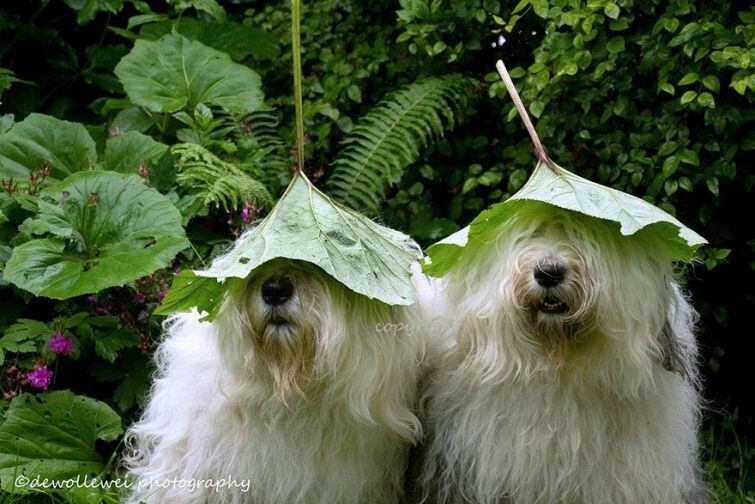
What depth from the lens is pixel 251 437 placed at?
2.92 m

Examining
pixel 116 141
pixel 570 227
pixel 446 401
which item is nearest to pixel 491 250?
pixel 570 227

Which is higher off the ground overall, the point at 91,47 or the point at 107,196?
the point at 107,196

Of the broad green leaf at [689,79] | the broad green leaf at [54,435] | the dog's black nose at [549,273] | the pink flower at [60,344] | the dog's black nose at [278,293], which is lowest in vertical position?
the broad green leaf at [54,435]

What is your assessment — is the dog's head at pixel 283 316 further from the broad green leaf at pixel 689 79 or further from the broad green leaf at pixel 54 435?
the broad green leaf at pixel 689 79

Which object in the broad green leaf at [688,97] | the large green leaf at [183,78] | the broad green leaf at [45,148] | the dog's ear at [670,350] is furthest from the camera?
the large green leaf at [183,78]

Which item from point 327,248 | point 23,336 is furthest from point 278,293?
point 23,336

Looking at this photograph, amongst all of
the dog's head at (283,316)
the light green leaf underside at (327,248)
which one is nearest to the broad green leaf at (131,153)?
the light green leaf underside at (327,248)

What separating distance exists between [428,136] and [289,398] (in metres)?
2.24

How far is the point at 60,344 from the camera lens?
3.67m

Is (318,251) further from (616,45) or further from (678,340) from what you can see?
(616,45)

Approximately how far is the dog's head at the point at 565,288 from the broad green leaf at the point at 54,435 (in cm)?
143

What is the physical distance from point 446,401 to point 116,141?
6.23 feet

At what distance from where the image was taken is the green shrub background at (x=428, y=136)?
386 cm

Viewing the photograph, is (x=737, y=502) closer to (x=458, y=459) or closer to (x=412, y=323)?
(x=458, y=459)
